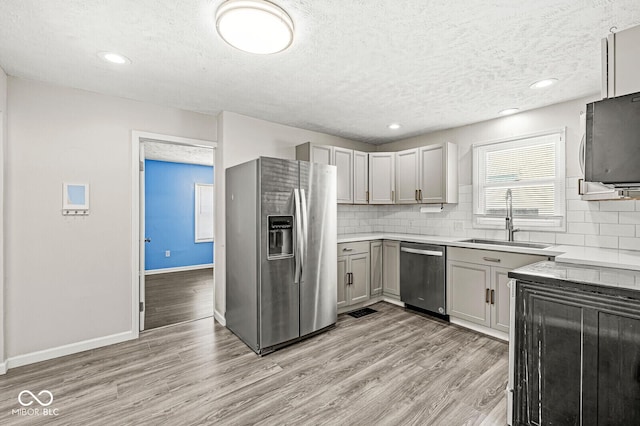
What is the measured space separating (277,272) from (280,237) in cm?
34

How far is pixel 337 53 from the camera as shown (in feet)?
6.88

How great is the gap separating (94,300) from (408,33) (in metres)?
3.52

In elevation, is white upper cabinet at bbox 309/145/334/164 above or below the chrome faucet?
above

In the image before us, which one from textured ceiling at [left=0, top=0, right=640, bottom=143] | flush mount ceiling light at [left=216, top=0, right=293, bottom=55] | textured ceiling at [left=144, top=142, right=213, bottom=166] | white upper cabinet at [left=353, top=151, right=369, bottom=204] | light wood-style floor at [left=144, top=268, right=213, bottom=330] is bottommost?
light wood-style floor at [left=144, top=268, right=213, bottom=330]

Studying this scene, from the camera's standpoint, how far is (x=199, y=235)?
6.77m

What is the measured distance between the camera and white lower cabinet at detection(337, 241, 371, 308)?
3.67 meters

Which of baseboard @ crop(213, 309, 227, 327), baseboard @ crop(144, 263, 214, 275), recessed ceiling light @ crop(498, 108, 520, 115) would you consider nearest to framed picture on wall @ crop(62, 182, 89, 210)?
baseboard @ crop(213, 309, 227, 327)

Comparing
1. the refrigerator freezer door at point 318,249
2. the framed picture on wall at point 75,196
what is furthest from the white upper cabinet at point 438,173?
the framed picture on wall at point 75,196

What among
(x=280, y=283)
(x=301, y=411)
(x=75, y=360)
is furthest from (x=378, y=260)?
(x=75, y=360)

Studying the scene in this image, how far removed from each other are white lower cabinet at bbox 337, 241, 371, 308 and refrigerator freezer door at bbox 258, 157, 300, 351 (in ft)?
2.91

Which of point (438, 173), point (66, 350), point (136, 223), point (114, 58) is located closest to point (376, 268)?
point (438, 173)

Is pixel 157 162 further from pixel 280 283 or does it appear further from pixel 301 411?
pixel 301 411

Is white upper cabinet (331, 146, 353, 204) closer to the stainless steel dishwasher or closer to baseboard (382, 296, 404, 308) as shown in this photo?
the stainless steel dishwasher

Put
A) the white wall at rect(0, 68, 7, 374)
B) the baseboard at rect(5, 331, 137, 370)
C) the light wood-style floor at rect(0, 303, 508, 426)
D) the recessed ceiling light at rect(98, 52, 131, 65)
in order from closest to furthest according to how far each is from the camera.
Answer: the light wood-style floor at rect(0, 303, 508, 426) < the recessed ceiling light at rect(98, 52, 131, 65) < the white wall at rect(0, 68, 7, 374) < the baseboard at rect(5, 331, 137, 370)
